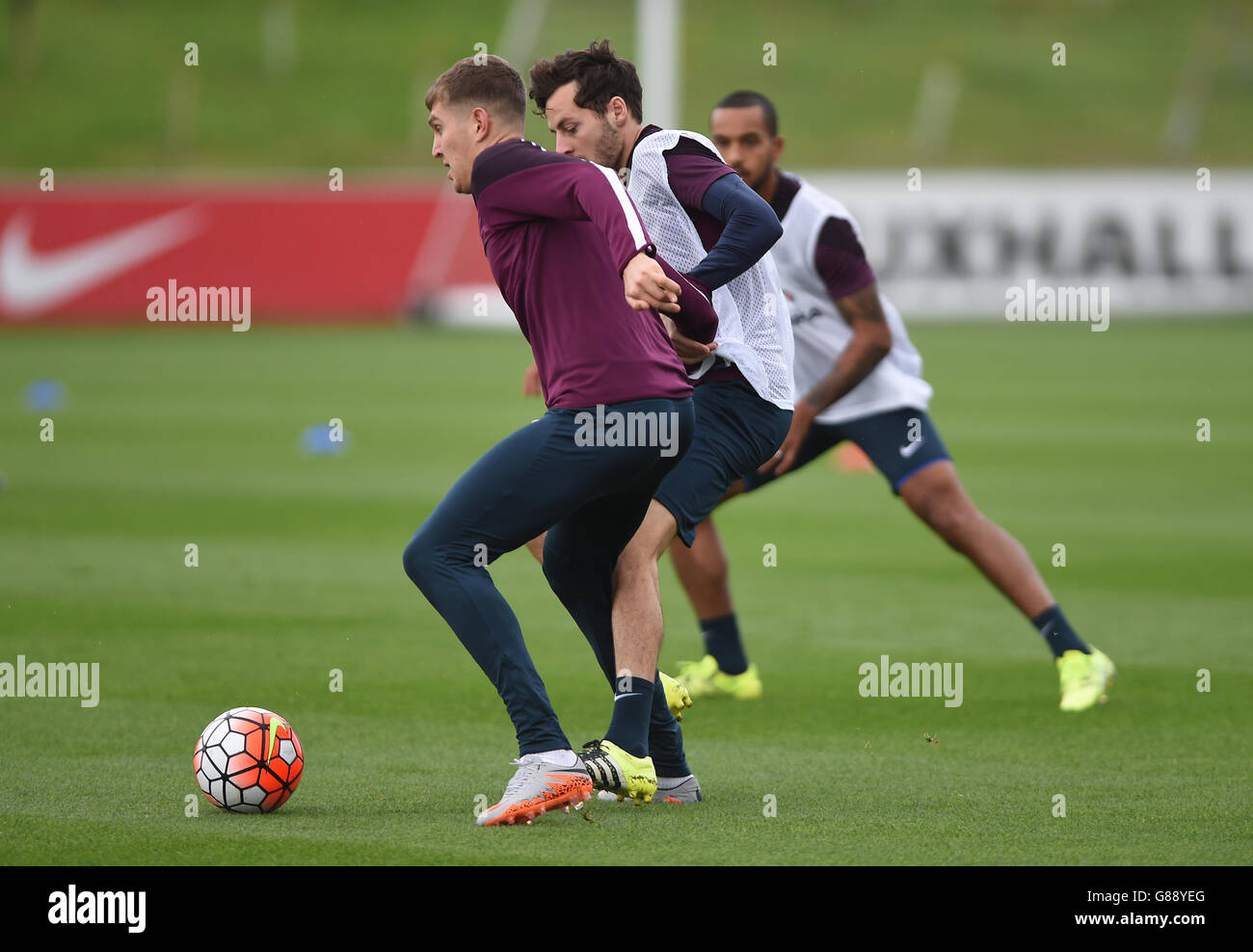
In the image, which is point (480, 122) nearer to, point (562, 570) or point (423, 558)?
point (423, 558)

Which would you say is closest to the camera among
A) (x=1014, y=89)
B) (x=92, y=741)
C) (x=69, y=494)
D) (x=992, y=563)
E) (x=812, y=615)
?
(x=92, y=741)

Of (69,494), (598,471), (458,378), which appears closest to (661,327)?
(598,471)

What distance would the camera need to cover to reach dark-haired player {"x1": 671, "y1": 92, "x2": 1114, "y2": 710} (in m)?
7.66

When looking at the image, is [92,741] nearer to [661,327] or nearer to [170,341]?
[661,327]

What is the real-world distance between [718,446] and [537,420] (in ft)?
3.18

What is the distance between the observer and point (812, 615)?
31.9 feet

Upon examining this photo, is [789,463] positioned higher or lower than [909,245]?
lower

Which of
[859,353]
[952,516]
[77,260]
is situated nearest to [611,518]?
[859,353]

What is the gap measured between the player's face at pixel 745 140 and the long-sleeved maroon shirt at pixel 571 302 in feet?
7.23

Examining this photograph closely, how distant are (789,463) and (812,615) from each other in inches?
79.5

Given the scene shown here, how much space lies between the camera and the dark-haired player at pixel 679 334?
18.5ft

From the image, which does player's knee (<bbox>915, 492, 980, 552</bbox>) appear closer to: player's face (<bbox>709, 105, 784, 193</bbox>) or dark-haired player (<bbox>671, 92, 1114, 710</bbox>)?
dark-haired player (<bbox>671, 92, 1114, 710</bbox>)

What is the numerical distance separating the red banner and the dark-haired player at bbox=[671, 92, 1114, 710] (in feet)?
75.4

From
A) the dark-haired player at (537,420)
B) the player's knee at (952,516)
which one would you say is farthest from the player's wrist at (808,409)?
the dark-haired player at (537,420)
